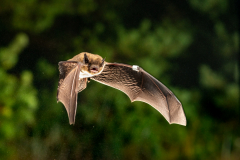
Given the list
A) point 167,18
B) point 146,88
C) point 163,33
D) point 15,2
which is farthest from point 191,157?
point 15,2

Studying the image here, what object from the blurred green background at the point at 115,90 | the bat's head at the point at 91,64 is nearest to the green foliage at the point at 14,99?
the blurred green background at the point at 115,90

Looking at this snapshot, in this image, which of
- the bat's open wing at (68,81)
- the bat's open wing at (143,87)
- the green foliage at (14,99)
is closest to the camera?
the bat's open wing at (68,81)

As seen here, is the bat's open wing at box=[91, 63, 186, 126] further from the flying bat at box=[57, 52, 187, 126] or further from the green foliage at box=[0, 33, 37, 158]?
the green foliage at box=[0, 33, 37, 158]

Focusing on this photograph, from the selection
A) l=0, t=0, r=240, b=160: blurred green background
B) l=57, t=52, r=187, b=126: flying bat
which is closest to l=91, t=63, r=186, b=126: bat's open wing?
l=57, t=52, r=187, b=126: flying bat

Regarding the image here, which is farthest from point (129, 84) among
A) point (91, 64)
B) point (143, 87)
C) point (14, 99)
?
point (14, 99)

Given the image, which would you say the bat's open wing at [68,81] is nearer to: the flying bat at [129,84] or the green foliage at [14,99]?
the flying bat at [129,84]

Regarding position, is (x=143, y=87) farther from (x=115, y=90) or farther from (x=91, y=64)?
(x=91, y=64)

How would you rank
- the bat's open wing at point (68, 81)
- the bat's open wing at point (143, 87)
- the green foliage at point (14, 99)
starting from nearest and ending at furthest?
the bat's open wing at point (68, 81)
the green foliage at point (14, 99)
the bat's open wing at point (143, 87)

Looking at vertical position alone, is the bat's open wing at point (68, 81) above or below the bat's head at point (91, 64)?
below

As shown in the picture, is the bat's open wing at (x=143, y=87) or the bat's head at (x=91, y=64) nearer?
the bat's head at (x=91, y=64)
